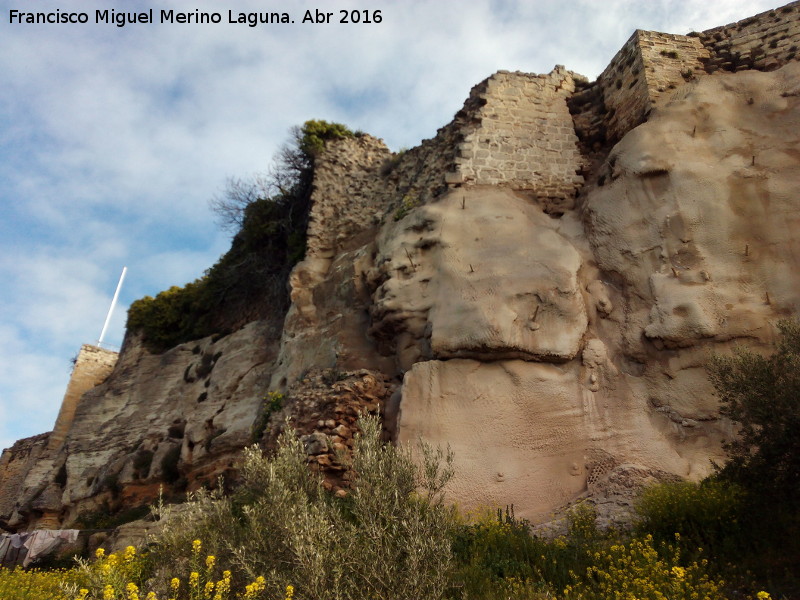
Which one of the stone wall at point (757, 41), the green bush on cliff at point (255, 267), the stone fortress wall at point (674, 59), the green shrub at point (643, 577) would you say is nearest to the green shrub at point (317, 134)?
the green bush on cliff at point (255, 267)

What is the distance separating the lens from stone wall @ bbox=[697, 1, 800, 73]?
37.2 ft

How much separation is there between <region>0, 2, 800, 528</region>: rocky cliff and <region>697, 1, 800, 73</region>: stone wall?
36 millimetres

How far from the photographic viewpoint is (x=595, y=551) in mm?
6523

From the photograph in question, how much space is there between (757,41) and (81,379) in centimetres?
2095

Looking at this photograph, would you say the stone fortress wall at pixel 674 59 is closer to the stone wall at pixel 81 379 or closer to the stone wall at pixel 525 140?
the stone wall at pixel 525 140

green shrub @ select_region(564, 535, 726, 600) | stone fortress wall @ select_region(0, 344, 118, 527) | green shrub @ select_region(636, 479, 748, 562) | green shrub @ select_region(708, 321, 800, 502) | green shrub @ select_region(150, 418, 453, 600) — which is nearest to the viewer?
green shrub @ select_region(150, 418, 453, 600)

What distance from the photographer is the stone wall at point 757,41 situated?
1134 cm

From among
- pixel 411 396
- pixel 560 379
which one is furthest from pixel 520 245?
pixel 411 396

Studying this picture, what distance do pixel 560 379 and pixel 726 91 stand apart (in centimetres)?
615

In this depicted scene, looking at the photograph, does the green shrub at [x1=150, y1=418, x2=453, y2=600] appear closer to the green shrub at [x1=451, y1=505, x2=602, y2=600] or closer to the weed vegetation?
the weed vegetation

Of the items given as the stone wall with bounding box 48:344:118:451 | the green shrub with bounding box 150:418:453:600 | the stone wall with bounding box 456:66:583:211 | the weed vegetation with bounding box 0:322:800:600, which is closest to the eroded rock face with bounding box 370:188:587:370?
the stone wall with bounding box 456:66:583:211

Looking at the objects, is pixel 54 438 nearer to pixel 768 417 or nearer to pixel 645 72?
pixel 645 72

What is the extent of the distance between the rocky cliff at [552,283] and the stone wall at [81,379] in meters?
5.83

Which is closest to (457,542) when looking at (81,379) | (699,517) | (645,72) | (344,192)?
(699,517)
